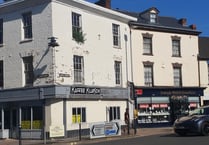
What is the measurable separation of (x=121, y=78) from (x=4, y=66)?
9044mm

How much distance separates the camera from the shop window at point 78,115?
2811 cm

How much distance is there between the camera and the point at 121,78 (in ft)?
108

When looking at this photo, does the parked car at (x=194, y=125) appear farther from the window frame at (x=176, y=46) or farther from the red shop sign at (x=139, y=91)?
the window frame at (x=176, y=46)

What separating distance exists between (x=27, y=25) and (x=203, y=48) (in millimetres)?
18327

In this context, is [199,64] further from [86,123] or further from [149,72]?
[86,123]

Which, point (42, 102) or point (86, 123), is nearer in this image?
point (42, 102)

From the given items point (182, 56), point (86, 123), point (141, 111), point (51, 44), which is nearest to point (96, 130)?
point (86, 123)

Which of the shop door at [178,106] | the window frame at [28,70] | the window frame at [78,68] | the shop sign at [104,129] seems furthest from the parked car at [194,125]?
the shop door at [178,106]

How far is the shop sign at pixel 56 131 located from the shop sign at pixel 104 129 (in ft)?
5.86

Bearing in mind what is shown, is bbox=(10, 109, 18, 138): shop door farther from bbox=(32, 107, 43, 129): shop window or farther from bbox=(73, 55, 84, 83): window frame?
bbox=(73, 55, 84, 83): window frame

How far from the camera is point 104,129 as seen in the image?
25.3 meters

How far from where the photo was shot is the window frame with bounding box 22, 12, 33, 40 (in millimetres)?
28484

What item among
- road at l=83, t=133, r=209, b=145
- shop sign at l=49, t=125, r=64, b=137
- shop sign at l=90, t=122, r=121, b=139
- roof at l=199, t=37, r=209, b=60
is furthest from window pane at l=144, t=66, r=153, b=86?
road at l=83, t=133, r=209, b=145

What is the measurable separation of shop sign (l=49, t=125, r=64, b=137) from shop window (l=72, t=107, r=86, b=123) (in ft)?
10.2
